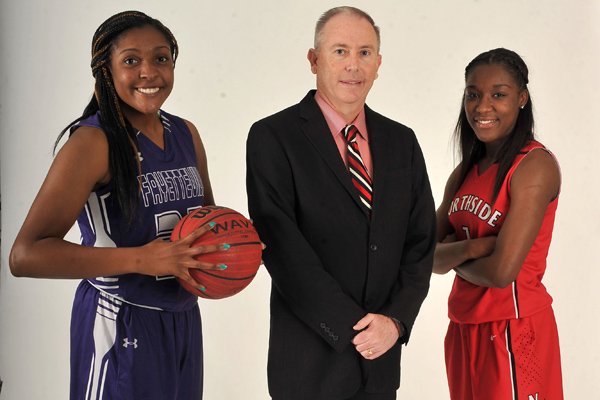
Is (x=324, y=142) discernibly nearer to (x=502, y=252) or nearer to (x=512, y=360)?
(x=502, y=252)

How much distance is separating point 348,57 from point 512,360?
1.13m

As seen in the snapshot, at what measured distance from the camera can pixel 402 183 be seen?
7.72ft

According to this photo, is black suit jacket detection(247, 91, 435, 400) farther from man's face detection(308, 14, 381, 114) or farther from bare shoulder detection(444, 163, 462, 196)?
bare shoulder detection(444, 163, 462, 196)

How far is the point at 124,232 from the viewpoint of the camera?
2129 mm

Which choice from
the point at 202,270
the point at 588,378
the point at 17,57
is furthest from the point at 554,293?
the point at 17,57

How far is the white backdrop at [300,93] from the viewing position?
427cm

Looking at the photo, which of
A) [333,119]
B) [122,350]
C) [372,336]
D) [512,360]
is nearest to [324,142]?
[333,119]

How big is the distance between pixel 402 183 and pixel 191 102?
91.5 inches

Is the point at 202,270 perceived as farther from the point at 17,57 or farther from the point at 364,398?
the point at 17,57

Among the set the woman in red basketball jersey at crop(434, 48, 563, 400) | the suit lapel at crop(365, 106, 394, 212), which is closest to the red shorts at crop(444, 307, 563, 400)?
the woman in red basketball jersey at crop(434, 48, 563, 400)

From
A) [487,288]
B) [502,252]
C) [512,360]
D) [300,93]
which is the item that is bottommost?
[512,360]

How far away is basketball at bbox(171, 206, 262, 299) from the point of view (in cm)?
203

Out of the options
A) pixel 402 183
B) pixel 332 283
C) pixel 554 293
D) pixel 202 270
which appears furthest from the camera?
pixel 554 293

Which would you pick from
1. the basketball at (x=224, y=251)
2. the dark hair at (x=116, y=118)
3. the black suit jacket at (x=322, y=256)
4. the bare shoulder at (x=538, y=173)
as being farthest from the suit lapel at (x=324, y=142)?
the bare shoulder at (x=538, y=173)
